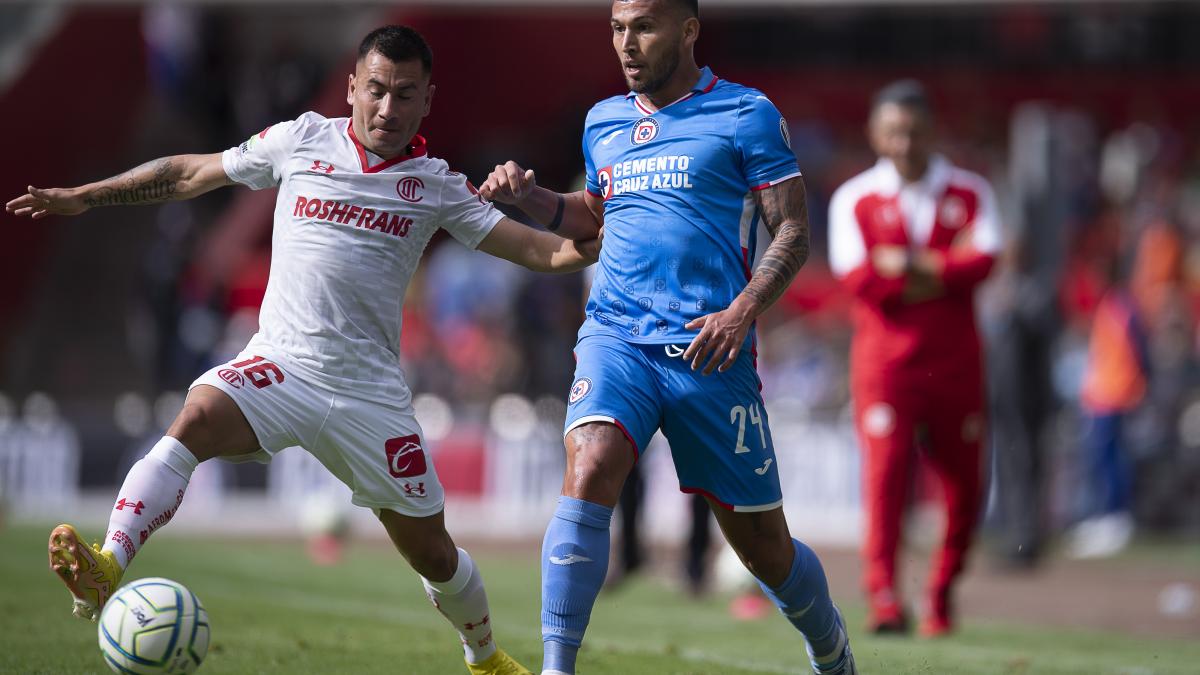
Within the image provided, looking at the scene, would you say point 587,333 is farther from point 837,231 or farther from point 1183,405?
point 1183,405

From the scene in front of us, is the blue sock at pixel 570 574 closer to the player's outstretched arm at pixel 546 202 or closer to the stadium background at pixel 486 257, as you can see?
the player's outstretched arm at pixel 546 202

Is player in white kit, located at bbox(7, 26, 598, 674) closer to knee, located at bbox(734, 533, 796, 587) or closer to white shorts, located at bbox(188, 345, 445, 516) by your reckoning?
white shorts, located at bbox(188, 345, 445, 516)

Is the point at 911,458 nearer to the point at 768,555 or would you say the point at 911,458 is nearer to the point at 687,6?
the point at 768,555

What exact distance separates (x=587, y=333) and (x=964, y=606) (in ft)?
20.3

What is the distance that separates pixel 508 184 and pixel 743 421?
1266mm

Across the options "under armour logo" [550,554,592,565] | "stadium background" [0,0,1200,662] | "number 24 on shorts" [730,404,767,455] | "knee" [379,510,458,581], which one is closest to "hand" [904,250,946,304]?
"number 24 on shorts" [730,404,767,455]

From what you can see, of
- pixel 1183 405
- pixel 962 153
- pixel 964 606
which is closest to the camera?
pixel 964 606

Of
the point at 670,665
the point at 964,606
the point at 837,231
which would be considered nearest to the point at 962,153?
the point at 964,606

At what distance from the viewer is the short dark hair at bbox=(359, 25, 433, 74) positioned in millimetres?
6293

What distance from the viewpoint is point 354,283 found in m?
6.32

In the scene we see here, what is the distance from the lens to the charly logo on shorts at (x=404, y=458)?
623 cm

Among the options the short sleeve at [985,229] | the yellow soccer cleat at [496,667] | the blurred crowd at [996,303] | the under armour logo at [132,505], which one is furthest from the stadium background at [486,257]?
the under armour logo at [132,505]

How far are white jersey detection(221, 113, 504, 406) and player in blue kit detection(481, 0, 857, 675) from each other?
399 millimetres

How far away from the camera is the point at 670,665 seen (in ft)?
23.6
